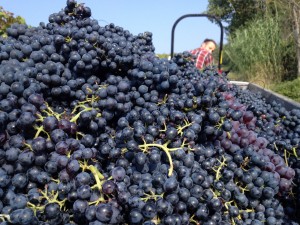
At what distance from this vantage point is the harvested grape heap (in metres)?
0.85

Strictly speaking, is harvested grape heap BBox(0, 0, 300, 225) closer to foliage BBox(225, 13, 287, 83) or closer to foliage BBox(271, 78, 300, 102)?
foliage BBox(271, 78, 300, 102)

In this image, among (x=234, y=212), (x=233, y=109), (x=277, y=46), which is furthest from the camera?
(x=277, y=46)

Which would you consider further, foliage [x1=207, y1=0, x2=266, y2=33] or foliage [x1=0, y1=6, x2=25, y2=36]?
foliage [x1=207, y1=0, x2=266, y2=33]

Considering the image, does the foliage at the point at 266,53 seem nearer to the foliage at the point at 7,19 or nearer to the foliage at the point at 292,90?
the foliage at the point at 292,90

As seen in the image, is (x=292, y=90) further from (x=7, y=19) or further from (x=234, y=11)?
(x=234, y=11)

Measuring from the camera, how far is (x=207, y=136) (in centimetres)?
109

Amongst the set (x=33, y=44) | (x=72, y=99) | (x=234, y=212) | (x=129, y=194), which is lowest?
(x=234, y=212)

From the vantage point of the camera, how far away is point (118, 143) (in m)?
1.00

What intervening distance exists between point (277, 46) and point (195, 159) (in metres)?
8.71

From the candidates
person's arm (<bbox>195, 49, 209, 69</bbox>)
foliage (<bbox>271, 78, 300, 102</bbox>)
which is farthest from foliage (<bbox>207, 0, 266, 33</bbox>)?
person's arm (<bbox>195, 49, 209, 69</bbox>)

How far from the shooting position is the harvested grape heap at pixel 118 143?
851mm

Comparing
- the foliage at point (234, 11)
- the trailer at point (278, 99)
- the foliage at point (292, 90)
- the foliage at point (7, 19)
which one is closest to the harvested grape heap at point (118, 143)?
the trailer at point (278, 99)

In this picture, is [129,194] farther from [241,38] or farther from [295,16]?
[241,38]

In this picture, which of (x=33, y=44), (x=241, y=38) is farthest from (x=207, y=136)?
(x=241, y=38)
